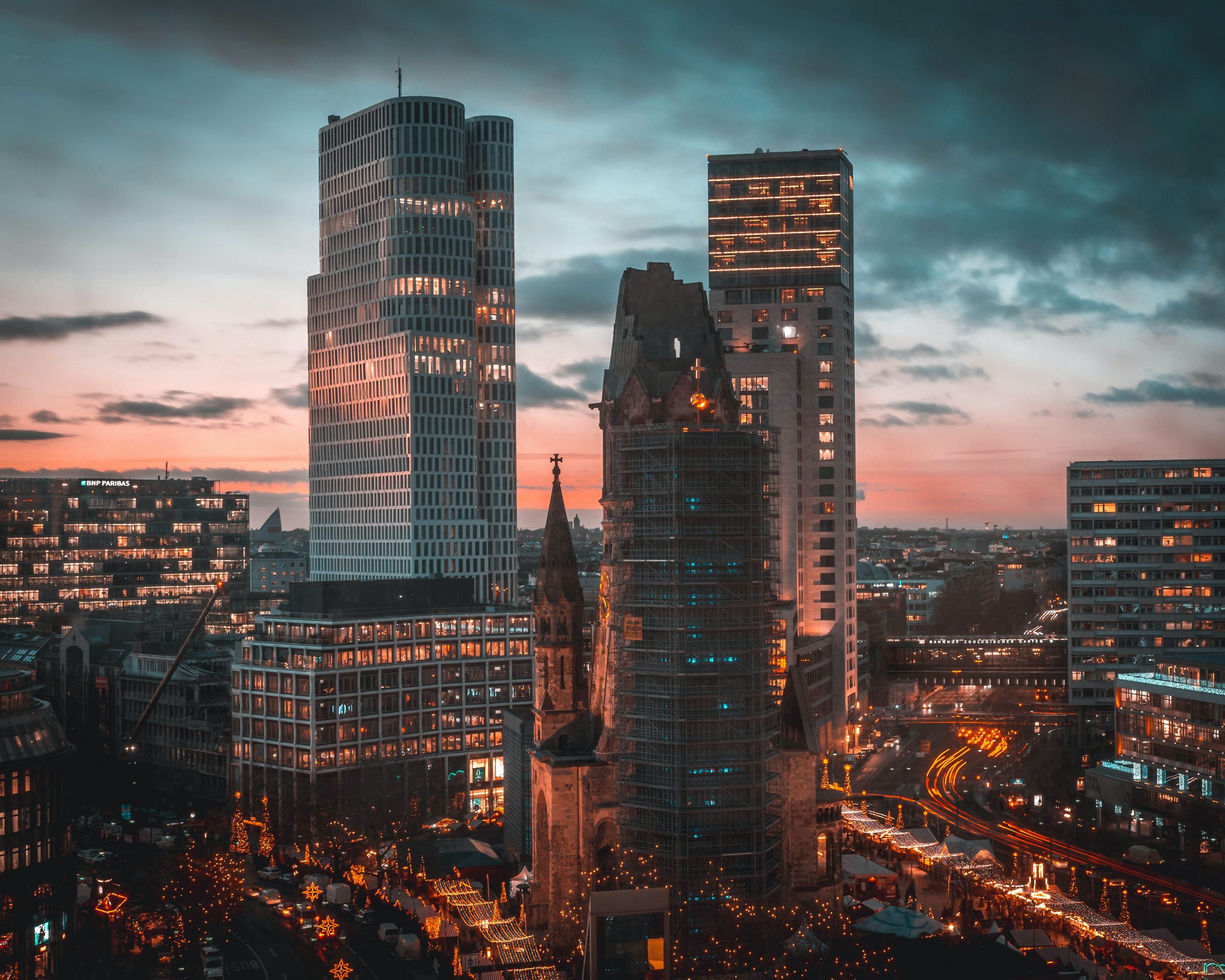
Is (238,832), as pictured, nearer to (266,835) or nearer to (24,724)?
(266,835)

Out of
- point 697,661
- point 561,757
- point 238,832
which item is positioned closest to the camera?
point 697,661

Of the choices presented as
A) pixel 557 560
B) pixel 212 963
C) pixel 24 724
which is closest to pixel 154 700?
pixel 24 724

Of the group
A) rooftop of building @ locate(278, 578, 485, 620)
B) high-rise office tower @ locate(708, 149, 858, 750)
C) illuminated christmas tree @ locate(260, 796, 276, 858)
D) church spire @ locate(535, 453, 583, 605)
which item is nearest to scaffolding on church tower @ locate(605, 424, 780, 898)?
church spire @ locate(535, 453, 583, 605)

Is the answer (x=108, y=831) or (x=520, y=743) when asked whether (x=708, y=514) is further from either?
(x=108, y=831)

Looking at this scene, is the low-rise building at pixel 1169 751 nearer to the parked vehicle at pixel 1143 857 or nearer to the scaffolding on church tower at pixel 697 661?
the parked vehicle at pixel 1143 857

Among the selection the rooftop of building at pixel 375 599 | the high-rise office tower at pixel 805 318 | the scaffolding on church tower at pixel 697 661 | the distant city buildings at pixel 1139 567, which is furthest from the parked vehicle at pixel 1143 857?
the rooftop of building at pixel 375 599
